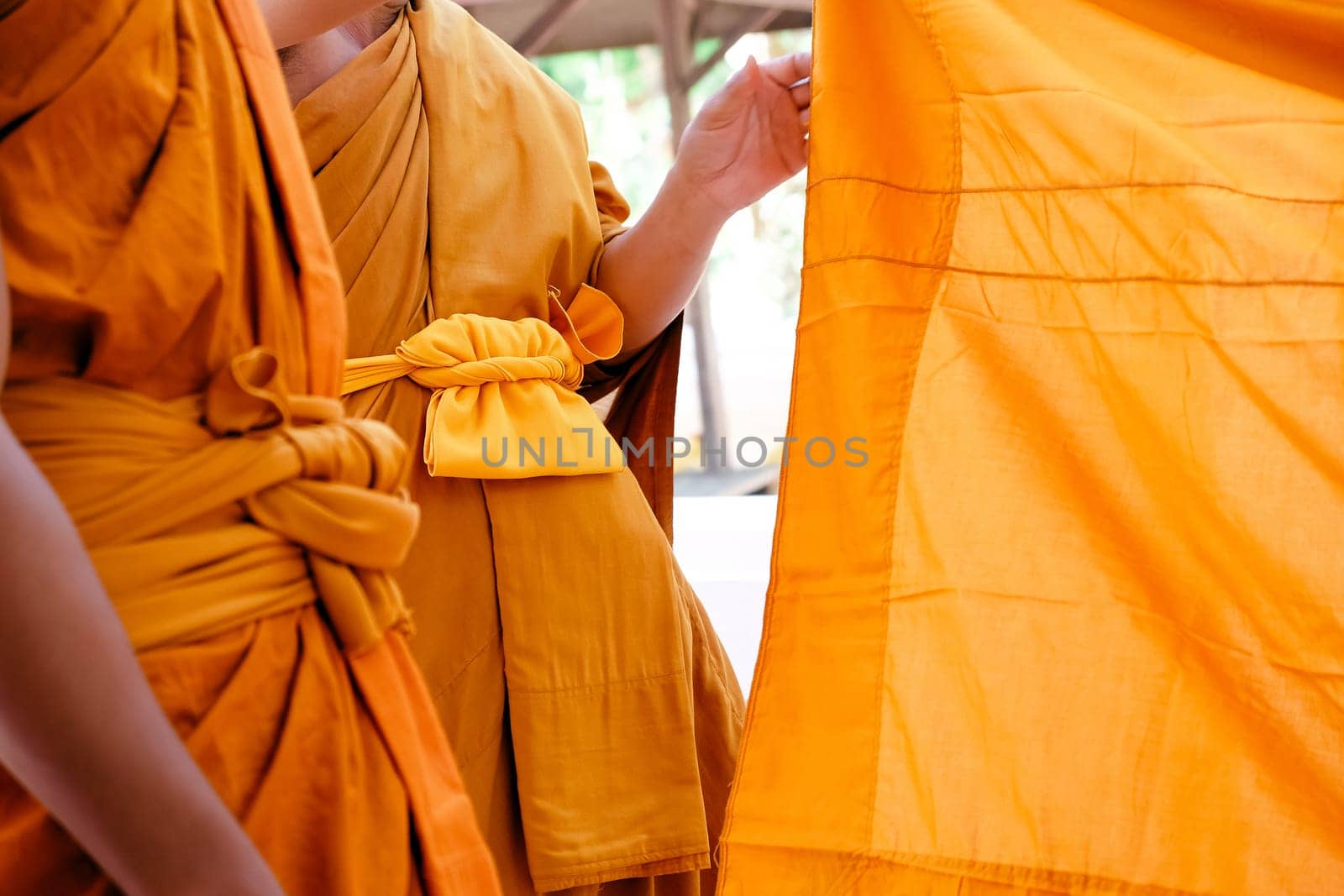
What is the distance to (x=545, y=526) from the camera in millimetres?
1045

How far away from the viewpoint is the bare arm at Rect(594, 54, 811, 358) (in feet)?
3.81

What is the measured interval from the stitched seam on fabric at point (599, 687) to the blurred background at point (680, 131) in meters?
3.81

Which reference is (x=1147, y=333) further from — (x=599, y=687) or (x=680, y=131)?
(x=680, y=131)

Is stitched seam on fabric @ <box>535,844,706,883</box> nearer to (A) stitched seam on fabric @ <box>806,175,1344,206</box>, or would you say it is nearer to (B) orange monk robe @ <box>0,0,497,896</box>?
(B) orange monk robe @ <box>0,0,497,896</box>

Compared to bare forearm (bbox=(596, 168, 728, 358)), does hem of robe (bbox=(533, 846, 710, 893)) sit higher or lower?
lower

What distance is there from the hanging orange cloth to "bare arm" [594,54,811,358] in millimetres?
186

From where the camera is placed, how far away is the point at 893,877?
2.93ft

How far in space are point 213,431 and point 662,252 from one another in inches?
27.3

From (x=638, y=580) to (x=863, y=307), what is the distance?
34 cm

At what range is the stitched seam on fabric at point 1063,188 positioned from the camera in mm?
896

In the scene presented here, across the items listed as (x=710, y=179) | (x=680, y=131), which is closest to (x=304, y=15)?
(x=710, y=179)

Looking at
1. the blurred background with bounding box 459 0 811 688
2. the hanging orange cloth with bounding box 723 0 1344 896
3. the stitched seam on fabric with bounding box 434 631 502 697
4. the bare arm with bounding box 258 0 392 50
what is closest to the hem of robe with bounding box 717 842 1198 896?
the hanging orange cloth with bounding box 723 0 1344 896

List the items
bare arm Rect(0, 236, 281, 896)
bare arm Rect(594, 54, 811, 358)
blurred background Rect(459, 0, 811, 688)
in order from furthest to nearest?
blurred background Rect(459, 0, 811, 688), bare arm Rect(594, 54, 811, 358), bare arm Rect(0, 236, 281, 896)

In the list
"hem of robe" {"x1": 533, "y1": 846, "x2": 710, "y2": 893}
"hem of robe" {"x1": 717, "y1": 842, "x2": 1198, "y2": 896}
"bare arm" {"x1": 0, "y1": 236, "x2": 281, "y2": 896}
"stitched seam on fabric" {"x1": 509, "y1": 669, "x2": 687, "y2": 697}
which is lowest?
"hem of robe" {"x1": 533, "y1": 846, "x2": 710, "y2": 893}
